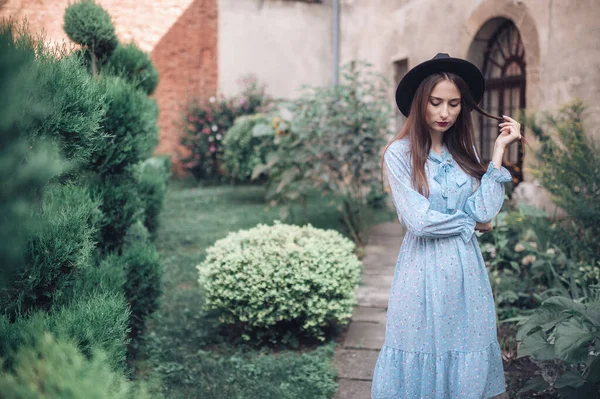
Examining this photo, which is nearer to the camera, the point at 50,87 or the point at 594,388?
the point at 50,87

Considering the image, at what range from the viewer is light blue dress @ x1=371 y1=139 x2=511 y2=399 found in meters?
2.24

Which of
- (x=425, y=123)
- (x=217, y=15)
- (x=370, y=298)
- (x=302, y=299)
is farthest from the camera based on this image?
(x=217, y=15)

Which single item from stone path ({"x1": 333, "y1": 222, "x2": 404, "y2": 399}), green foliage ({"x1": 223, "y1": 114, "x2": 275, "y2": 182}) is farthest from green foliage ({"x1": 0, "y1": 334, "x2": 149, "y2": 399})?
green foliage ({"x1": 223, "y1": 114, "x2": 275, "y2": 182})

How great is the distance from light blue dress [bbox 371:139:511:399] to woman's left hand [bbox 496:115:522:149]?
120mm

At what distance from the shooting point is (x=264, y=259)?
3869 mm

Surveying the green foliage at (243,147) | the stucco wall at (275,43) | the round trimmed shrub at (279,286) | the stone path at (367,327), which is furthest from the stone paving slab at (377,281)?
the stucco wall at (275,43)

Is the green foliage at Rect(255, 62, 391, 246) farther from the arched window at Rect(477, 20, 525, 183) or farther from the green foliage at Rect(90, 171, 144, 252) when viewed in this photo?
the green foliage at Rect(90, 171, 144, 252)

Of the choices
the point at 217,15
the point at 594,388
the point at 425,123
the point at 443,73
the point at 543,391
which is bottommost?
the point at 543,391

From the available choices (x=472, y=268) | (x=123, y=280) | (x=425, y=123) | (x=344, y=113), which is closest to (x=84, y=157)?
(x=123, y=280)

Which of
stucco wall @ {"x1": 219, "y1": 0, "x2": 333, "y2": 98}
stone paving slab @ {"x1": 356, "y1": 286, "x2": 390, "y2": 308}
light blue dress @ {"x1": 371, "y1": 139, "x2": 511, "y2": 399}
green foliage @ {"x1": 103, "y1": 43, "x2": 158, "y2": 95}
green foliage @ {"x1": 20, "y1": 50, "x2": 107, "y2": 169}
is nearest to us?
green foliage @ {"x1": 20, "y1": 50, "x2": 107, "y2": 169}

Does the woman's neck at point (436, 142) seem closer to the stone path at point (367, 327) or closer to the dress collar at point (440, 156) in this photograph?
the dress collar at point (440, 156)

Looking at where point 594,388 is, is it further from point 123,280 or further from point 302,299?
point 123,280

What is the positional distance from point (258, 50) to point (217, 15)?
1.18m

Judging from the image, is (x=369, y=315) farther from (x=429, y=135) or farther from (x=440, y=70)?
(x=440, y=70)
